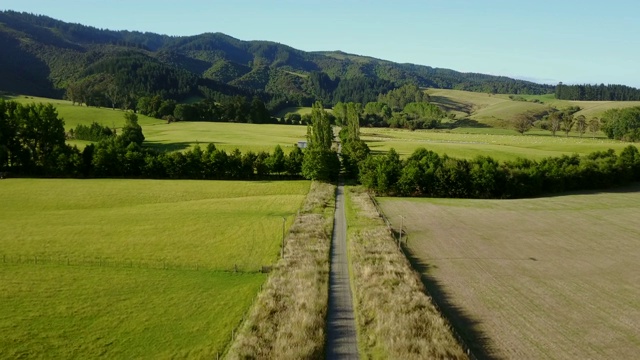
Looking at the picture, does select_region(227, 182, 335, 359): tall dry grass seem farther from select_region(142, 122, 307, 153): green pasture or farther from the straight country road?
select_region(142, 122, 307, 153): green pasture

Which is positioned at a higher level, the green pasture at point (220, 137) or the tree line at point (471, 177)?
the green pasture at point (220, 137)

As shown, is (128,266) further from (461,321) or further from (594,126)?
(594,126)

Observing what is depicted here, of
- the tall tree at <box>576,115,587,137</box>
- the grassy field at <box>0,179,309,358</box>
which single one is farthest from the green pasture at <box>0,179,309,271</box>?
the tall tree at <box>576,115,587,137</box>

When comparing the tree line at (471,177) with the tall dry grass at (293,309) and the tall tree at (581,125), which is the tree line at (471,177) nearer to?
the tall dry grass at (293,309)

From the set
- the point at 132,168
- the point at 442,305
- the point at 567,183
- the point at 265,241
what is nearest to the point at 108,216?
the point at 265,241

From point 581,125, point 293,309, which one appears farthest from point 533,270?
point 581,125

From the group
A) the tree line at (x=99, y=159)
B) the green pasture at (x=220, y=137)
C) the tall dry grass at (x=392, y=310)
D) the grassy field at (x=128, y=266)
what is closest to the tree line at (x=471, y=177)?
the grassy field at (x=128, y=266)
